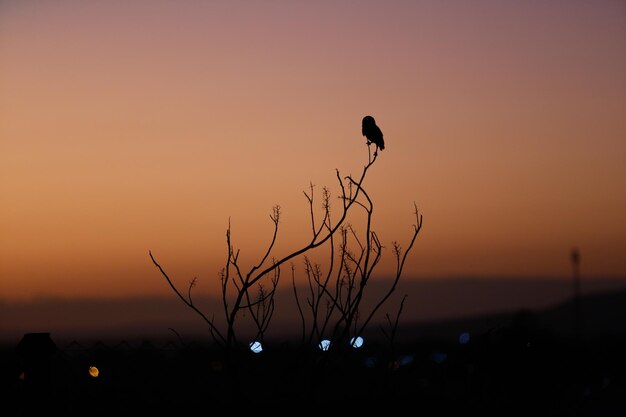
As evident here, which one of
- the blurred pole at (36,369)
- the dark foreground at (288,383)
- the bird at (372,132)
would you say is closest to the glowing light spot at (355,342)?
the dark foreground at (288,383)

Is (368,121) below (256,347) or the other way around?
the other way around

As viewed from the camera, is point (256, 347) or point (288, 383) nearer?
point (288, 383)

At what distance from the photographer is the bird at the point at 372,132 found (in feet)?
27.2

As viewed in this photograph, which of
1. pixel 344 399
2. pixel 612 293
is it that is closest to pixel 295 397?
pixel 344 399

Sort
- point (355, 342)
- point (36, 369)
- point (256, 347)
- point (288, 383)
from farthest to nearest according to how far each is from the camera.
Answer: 1. point (256, 347)
2. point (288, 383)
3. point (355, 342)
4. point (36, 369)

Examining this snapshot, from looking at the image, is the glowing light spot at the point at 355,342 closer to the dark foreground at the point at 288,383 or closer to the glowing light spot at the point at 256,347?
the dark foreground at the point at 288,383

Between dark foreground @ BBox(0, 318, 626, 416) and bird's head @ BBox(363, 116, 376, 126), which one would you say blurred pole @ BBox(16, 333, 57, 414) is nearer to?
dark foreground @ BBox(0, 318, 626, 416)

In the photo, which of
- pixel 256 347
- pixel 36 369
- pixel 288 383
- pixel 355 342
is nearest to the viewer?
pixel 36 369

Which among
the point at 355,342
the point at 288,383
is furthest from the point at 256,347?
the point at 355,342

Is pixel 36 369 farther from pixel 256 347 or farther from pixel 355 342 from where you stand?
pixel 355 342

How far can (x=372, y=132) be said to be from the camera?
8.38m

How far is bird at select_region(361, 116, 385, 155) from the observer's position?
829cm

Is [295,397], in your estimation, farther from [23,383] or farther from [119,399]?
[119,399]

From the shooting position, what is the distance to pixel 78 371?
442 inches
